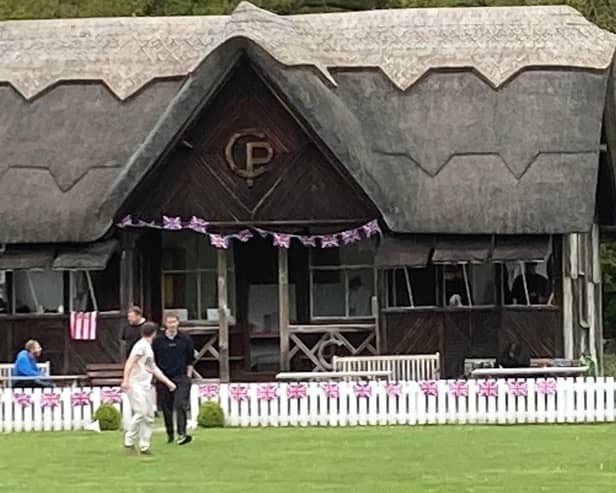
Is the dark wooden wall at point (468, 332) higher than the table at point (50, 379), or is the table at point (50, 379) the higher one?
the dark wooden wall at point (468, 332)

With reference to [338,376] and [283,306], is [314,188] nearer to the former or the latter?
[283,306]

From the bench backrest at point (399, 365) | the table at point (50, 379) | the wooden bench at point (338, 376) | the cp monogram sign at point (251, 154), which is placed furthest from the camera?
the cp monogram sign at point (251, 154)

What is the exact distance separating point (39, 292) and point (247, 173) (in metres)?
4.87

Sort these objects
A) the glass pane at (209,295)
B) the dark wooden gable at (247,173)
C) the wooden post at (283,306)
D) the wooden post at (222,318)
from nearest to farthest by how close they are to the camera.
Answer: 1. the wooden post at (283,306)
2. the wooden post at (222,318)
3. the dark wooden gable at (247,173)
4. the glass pane at (209,295)

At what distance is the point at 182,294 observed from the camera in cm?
3369

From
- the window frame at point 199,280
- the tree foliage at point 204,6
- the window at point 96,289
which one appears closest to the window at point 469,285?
the window frame at point 199,280

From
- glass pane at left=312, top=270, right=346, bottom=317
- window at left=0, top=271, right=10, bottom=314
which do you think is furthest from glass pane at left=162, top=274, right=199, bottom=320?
window at left=0, top=271, right=10, bottom=314

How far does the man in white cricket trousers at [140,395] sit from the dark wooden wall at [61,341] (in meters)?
10.8

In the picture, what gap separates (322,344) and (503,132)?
17.0 ft

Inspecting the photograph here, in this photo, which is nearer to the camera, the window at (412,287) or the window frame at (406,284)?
the window frame at (406,284)

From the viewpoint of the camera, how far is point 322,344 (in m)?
32.2

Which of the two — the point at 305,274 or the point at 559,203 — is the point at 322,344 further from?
the point at 559,203

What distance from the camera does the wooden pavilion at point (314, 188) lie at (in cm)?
3125

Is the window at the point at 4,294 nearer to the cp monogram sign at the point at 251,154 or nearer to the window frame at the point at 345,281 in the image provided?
the cp monogram sign at the point at 251,154
